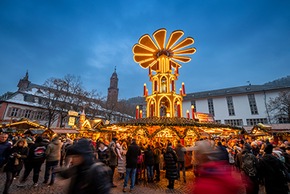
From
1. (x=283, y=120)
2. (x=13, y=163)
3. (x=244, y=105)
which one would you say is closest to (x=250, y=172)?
(x=13, y=163)

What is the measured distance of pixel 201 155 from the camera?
2.48m

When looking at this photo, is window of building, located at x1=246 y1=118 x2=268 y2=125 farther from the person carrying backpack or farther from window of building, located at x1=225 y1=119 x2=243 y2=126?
the person carrying backpack

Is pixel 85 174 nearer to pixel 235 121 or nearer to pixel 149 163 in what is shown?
pixel 149 163

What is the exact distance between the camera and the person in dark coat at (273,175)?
379cm

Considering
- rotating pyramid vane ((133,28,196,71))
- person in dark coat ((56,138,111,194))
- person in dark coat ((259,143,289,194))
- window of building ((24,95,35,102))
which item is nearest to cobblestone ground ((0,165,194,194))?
person in dark coat ((259,143,289,194))

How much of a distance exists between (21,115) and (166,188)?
125 feet

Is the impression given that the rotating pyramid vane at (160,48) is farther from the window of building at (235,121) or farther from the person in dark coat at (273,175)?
the window of building at (235,121)

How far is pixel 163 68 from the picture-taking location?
15.8 metres

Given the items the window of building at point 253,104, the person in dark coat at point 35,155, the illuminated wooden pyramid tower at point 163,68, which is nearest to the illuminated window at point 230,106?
the window of building at point 253,104

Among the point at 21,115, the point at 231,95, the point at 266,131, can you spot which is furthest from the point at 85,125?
the point at 231,95

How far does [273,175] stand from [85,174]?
15.5 feet

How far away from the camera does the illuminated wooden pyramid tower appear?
1450 cm

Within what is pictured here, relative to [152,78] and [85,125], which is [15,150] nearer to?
[152,78]

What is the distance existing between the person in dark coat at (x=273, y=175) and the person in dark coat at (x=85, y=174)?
4337mm
